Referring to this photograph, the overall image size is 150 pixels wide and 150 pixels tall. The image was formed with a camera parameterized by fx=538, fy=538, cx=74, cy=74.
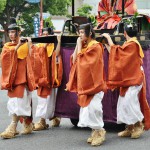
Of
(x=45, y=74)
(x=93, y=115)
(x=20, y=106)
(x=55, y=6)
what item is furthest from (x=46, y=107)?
(x=55, y=6)

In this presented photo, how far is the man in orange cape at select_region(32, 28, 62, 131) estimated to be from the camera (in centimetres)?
852

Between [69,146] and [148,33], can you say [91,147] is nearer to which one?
[69,146]

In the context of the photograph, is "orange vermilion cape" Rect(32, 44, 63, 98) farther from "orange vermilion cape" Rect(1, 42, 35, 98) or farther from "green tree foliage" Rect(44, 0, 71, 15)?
"green tree foliage" Rect(44, 0, 71, 15)

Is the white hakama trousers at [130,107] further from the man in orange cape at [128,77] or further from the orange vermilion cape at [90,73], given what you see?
the orange vermilion cape at [90,73]

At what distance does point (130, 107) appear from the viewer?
302 inches

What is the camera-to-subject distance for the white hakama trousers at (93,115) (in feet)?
24.0

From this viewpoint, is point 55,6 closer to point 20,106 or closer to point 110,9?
point 110,9

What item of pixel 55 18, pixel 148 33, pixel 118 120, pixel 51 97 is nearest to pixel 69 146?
pixel 118 120

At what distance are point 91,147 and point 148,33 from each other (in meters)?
3.26

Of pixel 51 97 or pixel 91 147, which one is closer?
pixel 91 147

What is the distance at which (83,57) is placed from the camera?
739 centimetres

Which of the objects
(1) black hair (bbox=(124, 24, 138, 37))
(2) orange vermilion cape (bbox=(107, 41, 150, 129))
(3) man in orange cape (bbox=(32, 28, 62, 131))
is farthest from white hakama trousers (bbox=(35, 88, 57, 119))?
(1) black hair (bbox=(124, 24, 138, 37))

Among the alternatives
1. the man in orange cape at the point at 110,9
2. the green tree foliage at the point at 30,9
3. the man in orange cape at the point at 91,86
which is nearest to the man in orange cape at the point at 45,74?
the man in orange cape at the point at 91,86

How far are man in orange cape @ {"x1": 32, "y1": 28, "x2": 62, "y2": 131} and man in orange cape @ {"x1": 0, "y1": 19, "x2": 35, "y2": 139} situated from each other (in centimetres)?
55
